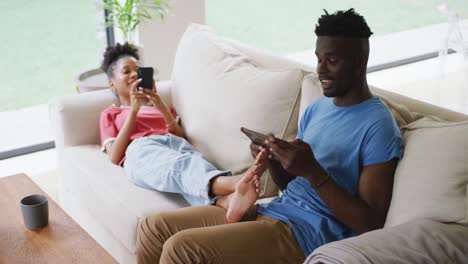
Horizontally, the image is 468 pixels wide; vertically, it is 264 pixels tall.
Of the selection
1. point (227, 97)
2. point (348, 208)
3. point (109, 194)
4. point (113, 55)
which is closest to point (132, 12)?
point (113, 55)

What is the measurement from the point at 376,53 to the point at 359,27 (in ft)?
14.2

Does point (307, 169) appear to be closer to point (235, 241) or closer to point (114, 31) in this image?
point (235, 241)

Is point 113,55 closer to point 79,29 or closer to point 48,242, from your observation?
point 48,242

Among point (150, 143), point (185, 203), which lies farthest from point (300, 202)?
point (150, 143)

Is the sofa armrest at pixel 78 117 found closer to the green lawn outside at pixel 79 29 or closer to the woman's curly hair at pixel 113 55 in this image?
the woman's curly hair at pixel 113 55

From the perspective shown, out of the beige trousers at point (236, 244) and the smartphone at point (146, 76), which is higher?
the smartphone at point (146, 76)

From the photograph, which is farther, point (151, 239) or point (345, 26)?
point (151, 239)

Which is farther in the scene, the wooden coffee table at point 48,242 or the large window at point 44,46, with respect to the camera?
the large window at point 44,46

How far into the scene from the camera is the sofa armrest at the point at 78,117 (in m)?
2.86

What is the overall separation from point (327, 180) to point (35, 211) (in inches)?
37.4

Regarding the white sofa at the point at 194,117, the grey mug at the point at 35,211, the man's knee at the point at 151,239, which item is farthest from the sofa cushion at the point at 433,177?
the grey mug at the point at 35,211

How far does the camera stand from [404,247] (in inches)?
62.0

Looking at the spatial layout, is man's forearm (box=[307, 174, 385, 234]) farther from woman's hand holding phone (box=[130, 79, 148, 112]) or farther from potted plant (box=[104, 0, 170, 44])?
potted plant (box=[104, 0, 170, 44])

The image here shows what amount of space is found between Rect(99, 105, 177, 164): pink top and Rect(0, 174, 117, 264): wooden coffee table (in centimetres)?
55
